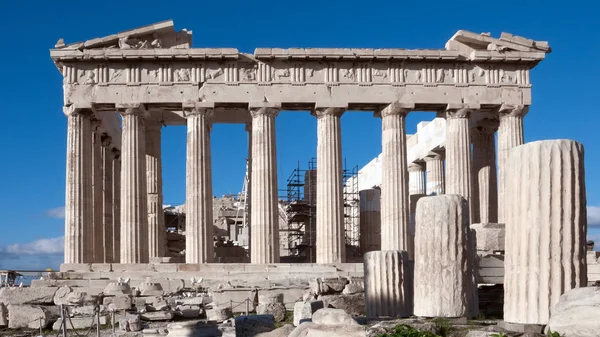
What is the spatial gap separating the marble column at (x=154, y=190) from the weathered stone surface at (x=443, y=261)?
21985 millimetres

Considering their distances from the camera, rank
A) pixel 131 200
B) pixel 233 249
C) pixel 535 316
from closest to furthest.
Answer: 1. pixel 535 316
2. pixel 131 200
3. pixel 233 249

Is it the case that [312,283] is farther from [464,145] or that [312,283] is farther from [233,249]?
[233,249]

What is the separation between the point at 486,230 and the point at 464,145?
9949mm

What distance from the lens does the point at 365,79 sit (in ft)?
115

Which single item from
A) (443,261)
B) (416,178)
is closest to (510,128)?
(416,178)

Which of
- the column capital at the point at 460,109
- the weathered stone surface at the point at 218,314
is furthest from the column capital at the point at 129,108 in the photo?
the weathered stone surface at the point at 218,314

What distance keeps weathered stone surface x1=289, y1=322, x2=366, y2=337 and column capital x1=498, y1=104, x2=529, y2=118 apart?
23566 millimetres

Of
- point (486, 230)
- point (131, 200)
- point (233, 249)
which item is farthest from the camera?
point (233, 249)

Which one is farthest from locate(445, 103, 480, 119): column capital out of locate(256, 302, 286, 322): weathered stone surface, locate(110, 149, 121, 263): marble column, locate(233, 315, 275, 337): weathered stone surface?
locate(233, 315, 275, 337): weathered stone surface

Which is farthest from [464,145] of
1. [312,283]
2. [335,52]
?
[312,283]

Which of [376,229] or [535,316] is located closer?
[535,316]

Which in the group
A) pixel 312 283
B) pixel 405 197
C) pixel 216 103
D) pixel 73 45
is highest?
pixel 73 45

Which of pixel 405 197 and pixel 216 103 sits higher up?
pixel 216 103

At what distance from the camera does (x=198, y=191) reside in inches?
1350
